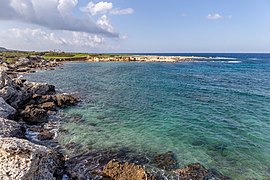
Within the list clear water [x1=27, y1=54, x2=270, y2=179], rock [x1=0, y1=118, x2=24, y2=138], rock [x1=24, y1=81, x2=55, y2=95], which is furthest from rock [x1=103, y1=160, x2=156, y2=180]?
rock [x1=24, y1=81, x2=55, y2=95]

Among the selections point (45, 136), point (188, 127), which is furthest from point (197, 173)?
point (45, 136)

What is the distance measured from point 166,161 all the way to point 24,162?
11612 mm

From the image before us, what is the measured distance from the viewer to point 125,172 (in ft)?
54.9

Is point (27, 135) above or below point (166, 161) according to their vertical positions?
above

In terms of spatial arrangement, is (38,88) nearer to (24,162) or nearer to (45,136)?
(45,136)

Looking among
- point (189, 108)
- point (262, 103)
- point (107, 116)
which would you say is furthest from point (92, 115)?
point (262, 103)

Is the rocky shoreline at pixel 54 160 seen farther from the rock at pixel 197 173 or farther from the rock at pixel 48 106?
the rock at pixel 48 106

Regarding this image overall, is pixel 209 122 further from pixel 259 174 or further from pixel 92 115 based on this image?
pixel 92 115

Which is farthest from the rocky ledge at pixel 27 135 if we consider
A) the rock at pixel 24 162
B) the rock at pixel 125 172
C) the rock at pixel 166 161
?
the rock at pixel 166 161

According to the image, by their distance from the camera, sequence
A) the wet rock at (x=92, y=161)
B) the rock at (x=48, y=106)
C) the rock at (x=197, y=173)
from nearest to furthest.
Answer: the wet rock at (x=92, y=161) → the rock at (x=197, y=173) → the rock at (x=48, y=106)

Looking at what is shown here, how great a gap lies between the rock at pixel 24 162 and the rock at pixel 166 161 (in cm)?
860

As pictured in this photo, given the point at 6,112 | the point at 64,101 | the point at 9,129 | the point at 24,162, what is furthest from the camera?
the point at 64,101

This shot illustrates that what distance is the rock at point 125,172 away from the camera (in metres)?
16.1

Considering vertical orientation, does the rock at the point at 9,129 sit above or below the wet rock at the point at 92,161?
above
